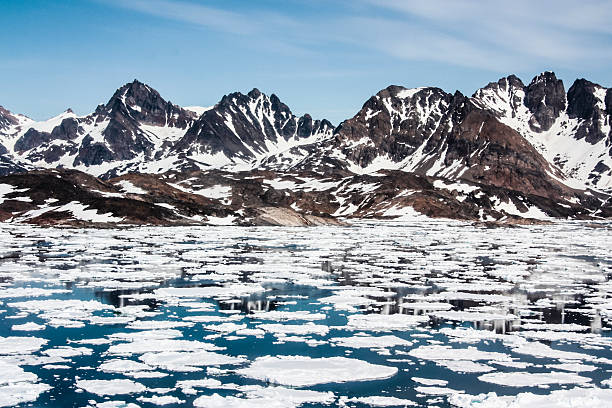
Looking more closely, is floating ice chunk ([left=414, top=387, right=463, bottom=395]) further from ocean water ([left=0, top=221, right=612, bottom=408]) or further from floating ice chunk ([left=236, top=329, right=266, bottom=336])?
floating ice chunk ([left=236, top=329, right=266, bottom=336])

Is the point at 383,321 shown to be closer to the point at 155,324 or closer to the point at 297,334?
the point at 297,334

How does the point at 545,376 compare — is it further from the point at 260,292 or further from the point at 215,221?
the point at 215,221

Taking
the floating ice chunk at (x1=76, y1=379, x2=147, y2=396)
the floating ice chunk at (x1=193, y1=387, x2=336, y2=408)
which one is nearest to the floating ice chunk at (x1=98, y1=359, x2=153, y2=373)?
the floating ice chunk at (x1=76, y1=379, x2=147, y2=396)

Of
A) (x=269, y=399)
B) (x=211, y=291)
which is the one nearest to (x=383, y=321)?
(x=269, y=399)

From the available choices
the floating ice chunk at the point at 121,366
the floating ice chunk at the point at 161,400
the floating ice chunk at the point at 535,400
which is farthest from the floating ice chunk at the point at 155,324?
the floating ice chunk at the point at 535,400

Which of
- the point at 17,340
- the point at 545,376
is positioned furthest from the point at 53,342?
the point at 545,376

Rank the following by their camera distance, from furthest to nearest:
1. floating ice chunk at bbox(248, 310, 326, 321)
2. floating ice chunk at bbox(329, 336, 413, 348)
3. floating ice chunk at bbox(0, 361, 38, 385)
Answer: floating ice chunk at bbox(248, 310, 326, 321) → floating ice chunk at bbox(329, 336, 413, 348) → floating ice chunk at bbox(0, 361, 38, 385)
